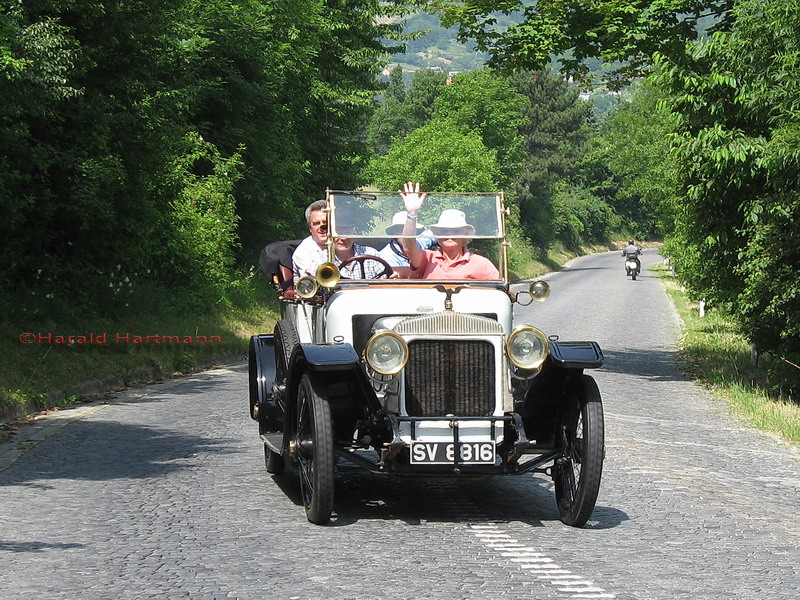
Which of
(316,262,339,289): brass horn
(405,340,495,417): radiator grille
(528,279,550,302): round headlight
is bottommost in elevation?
(405,340,495,417): radiator grille

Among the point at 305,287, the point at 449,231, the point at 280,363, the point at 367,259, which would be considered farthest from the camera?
the point at 280,363

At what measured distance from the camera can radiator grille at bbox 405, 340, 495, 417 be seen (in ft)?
24.7

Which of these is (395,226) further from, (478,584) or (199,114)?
(199,114)

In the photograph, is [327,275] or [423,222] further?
[423,222]

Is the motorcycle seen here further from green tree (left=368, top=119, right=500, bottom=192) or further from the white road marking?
the white road marking

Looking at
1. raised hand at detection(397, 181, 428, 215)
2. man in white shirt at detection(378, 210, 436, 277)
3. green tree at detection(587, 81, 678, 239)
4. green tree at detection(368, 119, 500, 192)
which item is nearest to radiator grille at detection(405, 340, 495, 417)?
man in white shirt at detection(378, 210, 436, 277)

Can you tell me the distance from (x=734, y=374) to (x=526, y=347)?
450 inches

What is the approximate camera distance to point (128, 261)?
19.0 metres

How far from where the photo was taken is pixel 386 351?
7.44 m

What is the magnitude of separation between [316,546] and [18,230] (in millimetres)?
11758

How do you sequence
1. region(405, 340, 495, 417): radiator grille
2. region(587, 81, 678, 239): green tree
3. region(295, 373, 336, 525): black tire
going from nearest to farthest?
region(295, 373, 336, 525): black tire, region(405, 340, 495, 417): radiator grille, region(587, 81, 678, 239): green tree

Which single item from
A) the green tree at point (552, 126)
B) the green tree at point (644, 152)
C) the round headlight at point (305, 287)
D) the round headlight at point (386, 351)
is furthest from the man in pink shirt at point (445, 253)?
the green tree at point (552, 126)

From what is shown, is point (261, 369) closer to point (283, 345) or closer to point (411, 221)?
point (283, 345)

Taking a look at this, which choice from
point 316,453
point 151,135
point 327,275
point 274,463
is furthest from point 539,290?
point 151,135
